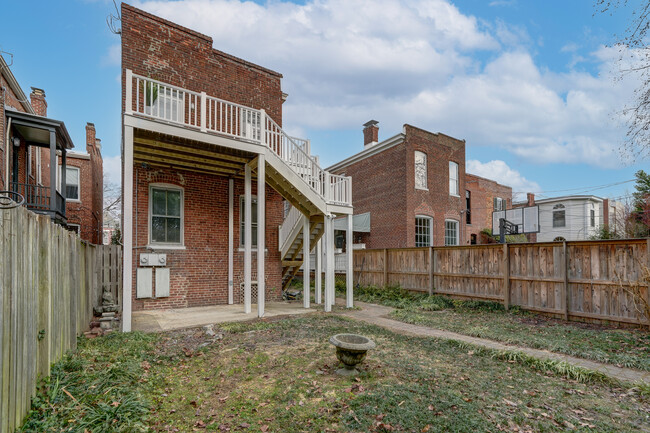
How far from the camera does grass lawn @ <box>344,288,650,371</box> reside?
565 centimetres

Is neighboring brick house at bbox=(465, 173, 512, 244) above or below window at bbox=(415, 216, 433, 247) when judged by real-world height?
above

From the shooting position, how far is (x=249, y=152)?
8.51 metres

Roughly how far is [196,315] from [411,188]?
13037 mm

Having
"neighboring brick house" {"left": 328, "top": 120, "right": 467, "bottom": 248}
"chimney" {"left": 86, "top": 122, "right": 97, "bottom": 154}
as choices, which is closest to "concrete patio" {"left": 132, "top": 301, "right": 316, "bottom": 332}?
"neighboring brick house" {"left": 328, "top": 120, "right": 467, "bottom": 248}

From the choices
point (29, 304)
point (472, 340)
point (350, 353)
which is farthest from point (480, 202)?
point (29, 304)

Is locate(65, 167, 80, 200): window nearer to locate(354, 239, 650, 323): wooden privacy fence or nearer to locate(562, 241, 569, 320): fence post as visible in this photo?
locate(354, 239, 650, 323): wooden privacy fence

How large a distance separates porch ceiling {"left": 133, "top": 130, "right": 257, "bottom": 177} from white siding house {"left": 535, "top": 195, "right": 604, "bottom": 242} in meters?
25.1

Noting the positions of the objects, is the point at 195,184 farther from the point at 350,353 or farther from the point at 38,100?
the point at 38,100

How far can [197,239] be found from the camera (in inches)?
386

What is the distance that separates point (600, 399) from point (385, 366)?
2495 mm

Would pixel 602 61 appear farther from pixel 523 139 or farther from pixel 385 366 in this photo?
pixel 523 139

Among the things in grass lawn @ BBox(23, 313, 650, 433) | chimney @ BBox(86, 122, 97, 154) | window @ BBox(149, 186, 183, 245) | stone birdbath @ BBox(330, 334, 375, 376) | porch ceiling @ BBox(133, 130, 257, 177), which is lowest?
grass lawn @ BBox(23, 313, 650, 433)

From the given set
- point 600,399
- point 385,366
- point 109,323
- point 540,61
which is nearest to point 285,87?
point 540,61

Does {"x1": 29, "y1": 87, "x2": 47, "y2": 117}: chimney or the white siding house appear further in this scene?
the white siding house
